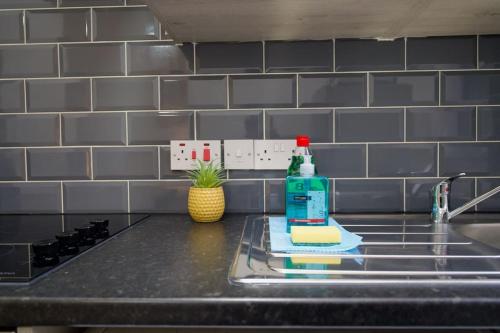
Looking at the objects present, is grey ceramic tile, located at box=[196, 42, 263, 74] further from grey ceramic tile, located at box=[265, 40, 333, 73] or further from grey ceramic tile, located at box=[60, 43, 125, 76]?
grey ceramic tile, located at box=[60, 43, 125, 76]

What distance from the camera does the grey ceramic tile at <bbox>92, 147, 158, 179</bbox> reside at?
3.49 ft

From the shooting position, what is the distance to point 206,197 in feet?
3.07

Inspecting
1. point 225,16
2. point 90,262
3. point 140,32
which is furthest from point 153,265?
point 140,32

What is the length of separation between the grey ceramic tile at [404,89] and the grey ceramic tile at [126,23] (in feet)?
2.16

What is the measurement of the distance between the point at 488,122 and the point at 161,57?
0.96 metres

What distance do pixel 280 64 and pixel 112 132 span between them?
0.54m

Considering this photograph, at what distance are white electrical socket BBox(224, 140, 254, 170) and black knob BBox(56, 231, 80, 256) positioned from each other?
Result: 0.46 metres

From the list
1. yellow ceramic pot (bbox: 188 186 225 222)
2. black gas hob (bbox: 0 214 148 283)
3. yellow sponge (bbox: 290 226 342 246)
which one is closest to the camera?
black gas hob (bbox: 0 214 148 283)

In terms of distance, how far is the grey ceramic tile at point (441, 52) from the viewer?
1018mm

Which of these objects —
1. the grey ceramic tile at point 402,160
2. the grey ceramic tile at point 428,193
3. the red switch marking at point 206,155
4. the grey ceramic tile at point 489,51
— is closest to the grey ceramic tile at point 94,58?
the red switch marking at point 206,155

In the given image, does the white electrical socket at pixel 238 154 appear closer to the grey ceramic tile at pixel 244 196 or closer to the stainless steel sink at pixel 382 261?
the grey ceramic tile at pixel 244 196

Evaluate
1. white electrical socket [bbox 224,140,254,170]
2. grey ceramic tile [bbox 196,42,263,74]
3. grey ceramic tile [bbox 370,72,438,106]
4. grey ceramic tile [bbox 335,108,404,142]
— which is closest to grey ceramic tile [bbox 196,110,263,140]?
white electrical socket [bbox 224,140,254,170]

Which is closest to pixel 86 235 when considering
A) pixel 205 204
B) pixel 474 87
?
pixel 205 204

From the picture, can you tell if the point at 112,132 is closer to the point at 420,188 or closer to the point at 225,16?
the point at 225,16
